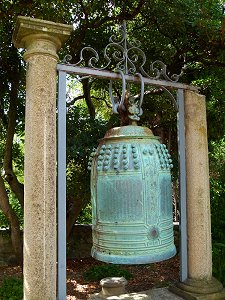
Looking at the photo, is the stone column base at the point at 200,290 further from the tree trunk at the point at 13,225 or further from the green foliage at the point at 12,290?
the tree trunk at the point at 13,225

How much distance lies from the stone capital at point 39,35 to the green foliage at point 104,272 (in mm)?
4484

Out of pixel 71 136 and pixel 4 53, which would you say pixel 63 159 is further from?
pixel 4 53

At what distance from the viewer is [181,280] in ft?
12.5

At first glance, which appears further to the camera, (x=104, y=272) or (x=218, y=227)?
(x=104, y=272)

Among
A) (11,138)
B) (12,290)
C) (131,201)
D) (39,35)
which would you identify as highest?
(39,35)

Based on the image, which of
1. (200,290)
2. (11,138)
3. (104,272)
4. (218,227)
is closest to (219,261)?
(218,227)

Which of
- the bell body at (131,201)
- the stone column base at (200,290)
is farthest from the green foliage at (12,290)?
the bell body at (131,201)

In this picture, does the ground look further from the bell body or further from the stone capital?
the stone capital

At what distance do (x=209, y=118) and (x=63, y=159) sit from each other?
14.3ft

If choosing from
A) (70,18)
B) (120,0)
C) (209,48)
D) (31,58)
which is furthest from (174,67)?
(31,58)

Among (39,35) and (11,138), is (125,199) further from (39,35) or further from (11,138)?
(11,138)

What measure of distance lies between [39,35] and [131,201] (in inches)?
65.8

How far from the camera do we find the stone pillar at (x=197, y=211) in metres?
3.72

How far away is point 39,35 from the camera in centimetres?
296
